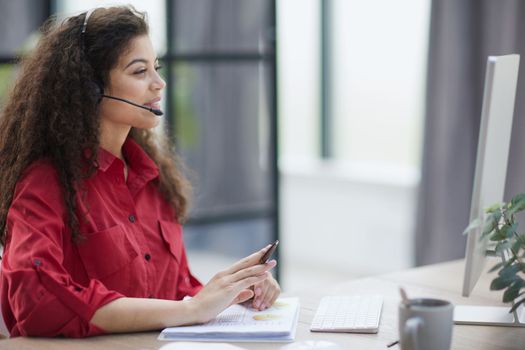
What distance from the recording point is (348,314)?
5.55 ft

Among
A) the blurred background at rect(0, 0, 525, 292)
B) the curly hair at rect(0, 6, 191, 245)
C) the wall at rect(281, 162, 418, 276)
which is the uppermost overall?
the curly hair at rect(0, 6, 191, 245)

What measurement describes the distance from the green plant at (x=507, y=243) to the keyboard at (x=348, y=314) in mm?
273

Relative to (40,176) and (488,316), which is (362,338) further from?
(40,176)

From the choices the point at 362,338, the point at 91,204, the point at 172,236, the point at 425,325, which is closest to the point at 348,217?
the point at 172,236

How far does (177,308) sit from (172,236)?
37 cm

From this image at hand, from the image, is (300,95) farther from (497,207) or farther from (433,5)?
(497,207)

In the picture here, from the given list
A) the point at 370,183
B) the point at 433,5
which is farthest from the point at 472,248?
the point at 370,183

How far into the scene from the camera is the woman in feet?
5.21

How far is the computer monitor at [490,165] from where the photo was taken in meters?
1.49

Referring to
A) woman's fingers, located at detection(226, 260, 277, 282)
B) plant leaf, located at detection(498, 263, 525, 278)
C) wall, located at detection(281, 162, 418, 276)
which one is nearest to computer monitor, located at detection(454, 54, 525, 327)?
plant leaf, located at detection(498, 263, 525, 278)

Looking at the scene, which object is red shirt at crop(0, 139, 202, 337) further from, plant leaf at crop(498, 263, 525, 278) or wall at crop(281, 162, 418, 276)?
wall at crop(281, 162, 418, 276)

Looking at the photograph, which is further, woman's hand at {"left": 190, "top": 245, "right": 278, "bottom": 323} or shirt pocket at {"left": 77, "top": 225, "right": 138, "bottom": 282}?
shirt pocket at {"left": 77, "top": 225, "right": 138, "bottom": 282}

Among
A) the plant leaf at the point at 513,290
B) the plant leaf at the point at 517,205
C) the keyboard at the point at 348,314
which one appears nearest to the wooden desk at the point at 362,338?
the keyboard at the point at 348,314

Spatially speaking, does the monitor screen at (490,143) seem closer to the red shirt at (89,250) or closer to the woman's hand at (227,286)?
the woman's hand at (227,286)
